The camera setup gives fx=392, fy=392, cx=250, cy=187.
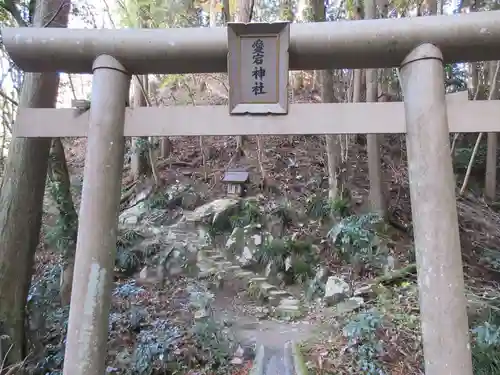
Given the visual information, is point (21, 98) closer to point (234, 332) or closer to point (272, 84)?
point (272, 84)

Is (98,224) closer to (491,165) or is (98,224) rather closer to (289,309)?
(289,309)

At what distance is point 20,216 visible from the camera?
397 centimetres

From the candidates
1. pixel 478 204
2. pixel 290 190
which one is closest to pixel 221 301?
pixel 290 190

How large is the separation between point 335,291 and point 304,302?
2.67 ft

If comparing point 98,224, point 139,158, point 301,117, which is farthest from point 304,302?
point 139,158

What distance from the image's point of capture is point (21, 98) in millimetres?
4195

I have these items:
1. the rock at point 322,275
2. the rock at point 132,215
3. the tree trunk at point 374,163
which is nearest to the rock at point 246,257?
the rock at point 322,275

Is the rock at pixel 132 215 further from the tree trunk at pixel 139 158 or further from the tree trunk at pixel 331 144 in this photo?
the tree trunk at pixel 331 144

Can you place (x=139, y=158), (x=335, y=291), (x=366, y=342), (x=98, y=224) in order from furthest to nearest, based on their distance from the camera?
(x=139, y=158)
(x=335, y=291)
(x=366, y=342)
(x=98, y=224)

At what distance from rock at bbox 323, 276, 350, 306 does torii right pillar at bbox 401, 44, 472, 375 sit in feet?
12.1

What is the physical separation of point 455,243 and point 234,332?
3988 millimetres

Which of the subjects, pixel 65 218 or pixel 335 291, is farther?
pixel 335 291

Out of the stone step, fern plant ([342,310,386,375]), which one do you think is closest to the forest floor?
fern plant ([342,310,386,375])

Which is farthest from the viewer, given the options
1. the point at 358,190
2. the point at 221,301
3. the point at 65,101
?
the point at 65,101
